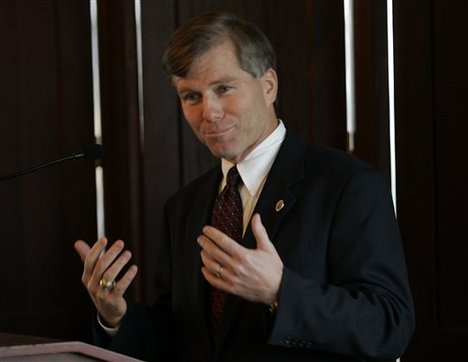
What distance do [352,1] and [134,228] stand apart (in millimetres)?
1172

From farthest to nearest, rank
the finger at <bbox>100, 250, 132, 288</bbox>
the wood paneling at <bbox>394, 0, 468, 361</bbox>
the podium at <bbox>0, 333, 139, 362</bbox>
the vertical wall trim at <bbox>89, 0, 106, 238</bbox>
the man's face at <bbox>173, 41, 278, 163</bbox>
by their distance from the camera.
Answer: the vertical wall trim at <bbox>89, 0, 106, 238</bbox> < the wood paneling at <bbox>394, 0, 468, 361</bbox> < the man's face at <bbox>173, 41, 278, 163</bbox> < the finger at <bbox>100, 250, 132, 288</bbox> < the podium at <bbox>0, 333, 139, 362</bbox>

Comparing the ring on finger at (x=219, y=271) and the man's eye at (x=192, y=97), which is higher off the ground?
the man's eye at (x=192, y=97)

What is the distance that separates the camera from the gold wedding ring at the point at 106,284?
2.61m

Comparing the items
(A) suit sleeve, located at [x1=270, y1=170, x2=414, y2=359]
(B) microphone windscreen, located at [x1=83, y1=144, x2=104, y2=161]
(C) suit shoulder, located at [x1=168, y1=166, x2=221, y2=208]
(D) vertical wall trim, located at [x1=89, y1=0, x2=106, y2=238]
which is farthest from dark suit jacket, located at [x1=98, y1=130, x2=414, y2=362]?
(D) vertical wall trim, located at [x1=89, y1=0, x2=106, y2=238]

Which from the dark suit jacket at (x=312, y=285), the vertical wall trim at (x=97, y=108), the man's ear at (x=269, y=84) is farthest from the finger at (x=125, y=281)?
the vertical wall trim at (x=97, y=108)

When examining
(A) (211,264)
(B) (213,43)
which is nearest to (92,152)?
(B) (213,43)

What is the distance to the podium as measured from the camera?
6.19ft

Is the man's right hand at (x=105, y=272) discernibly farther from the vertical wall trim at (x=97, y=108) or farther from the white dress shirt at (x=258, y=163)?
the vertical wall trim at (x=97, y=108)

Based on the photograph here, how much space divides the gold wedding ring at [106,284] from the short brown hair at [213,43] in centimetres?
55

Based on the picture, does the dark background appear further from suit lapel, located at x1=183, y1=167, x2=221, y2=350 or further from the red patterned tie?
the red patterned tie

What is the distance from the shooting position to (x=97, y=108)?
423 centimetres

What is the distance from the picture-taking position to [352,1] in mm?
4066

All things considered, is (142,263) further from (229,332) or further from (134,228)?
(229,332)

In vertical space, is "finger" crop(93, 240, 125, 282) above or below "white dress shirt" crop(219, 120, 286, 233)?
below
